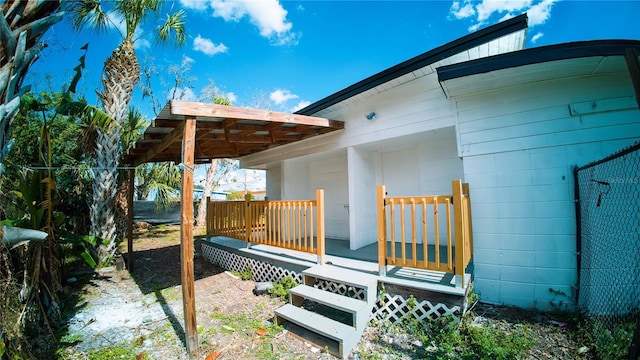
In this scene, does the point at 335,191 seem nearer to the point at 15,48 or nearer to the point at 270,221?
the point at 270,221

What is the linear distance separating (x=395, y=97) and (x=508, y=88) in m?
1.77

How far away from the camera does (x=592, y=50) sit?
2871 mm

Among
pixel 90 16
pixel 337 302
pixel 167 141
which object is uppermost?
pixel 90 16

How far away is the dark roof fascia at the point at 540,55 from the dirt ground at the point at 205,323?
332 centimetres

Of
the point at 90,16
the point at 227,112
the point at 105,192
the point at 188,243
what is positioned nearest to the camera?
the point at 188,243

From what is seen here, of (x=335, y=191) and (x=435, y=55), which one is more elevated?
(x=435, y=55)

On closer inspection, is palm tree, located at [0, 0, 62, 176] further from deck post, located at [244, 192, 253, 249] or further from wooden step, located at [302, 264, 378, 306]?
deck post, located at [244, 192, 253, 249]

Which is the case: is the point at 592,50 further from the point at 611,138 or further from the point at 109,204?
the point at 109,204

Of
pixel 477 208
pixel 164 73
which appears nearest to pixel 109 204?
pixel 477 208

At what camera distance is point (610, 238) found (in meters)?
3.09

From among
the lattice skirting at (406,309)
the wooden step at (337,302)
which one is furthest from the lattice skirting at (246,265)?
the lattice skirting at (406,309)

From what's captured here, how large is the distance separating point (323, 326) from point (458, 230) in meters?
2.01

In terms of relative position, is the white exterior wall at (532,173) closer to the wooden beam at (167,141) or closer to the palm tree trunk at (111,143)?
the wooden beam at (167,141)

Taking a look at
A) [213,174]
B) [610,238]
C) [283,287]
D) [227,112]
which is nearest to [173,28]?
[227,112]
